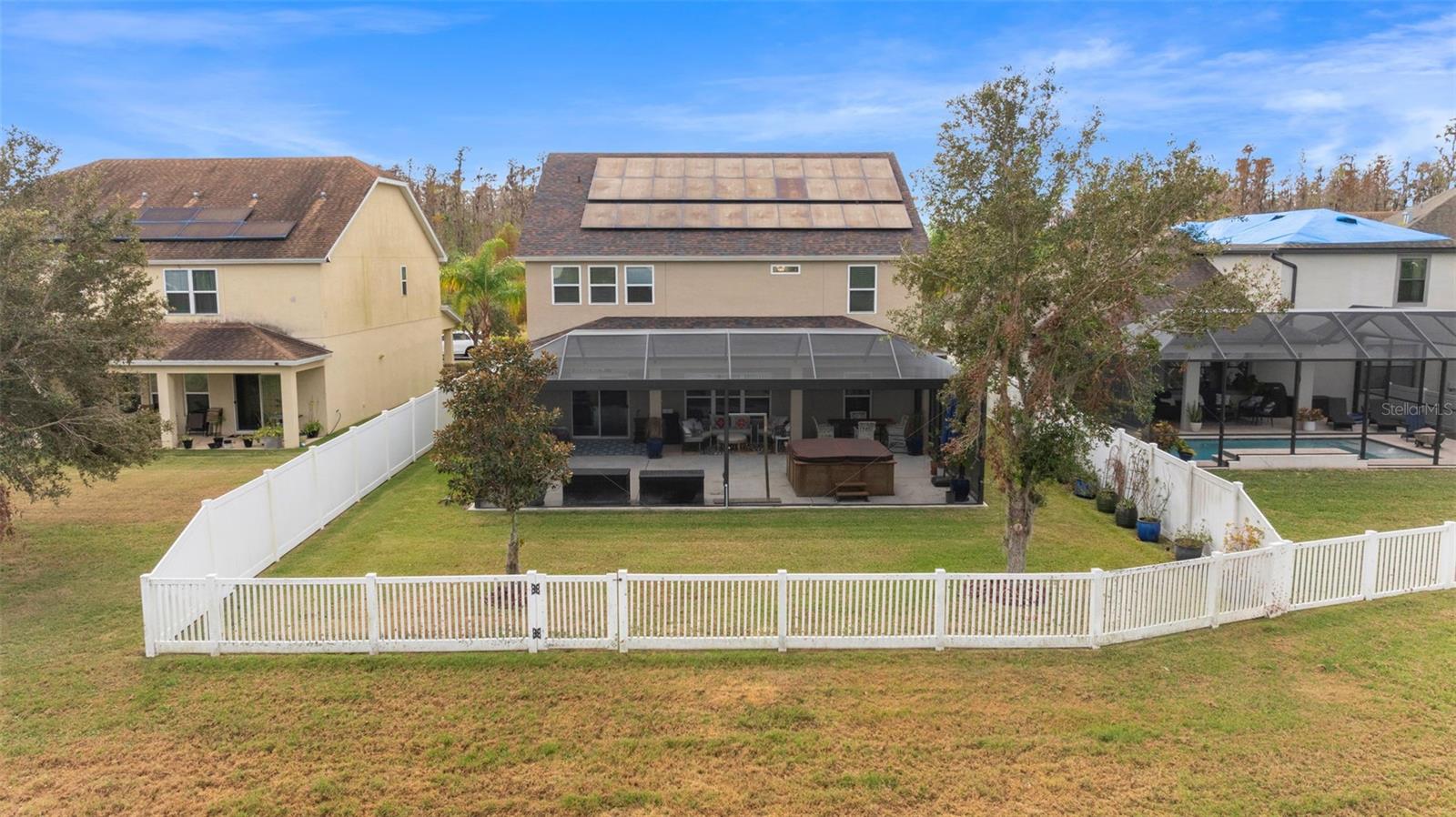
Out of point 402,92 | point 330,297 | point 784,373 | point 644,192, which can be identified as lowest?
point 784,373

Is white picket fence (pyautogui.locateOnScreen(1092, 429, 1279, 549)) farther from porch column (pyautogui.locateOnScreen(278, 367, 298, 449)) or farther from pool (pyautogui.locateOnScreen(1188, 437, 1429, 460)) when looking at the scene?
porch column (pyautogui.locateOnScreen(278, 367, 298, 449))

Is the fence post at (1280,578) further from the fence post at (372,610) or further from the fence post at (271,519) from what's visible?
the fence post at (271,519)

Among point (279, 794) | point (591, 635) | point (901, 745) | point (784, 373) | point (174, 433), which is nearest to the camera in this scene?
point (279, 794)

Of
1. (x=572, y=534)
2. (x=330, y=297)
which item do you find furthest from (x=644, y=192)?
(x=572, y=534)

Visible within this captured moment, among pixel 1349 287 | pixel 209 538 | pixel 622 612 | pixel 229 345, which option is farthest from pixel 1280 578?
pixel 229 345

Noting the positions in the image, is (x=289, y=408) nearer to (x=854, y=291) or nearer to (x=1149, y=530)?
(x=854, y=291)

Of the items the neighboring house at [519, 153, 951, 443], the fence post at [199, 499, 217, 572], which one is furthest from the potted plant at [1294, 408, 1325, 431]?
the fence post at [199, 499, 217, 572]

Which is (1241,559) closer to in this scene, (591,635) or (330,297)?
(591,635)
